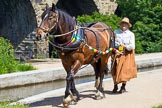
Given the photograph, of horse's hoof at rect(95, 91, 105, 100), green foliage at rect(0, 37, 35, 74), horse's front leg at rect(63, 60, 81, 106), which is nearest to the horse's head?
horse's front leg at rect(63, 60, 81, 106)

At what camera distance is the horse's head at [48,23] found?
7.86 metres

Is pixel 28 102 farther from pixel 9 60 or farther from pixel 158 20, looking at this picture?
pixel 158 20

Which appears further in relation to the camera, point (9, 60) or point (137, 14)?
point (137, 14)

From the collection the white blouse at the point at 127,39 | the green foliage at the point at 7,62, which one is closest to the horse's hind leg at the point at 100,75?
the white blouse at the point at 127,39

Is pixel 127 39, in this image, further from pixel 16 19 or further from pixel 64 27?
pixel 16 19

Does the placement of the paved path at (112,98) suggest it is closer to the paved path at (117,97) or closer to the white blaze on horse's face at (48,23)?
the paved path at (117,97)

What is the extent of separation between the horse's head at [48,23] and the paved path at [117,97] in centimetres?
139

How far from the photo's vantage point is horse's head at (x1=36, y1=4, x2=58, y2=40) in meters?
7.86

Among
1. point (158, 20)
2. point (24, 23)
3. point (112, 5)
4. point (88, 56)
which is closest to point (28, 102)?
point (88, 56)

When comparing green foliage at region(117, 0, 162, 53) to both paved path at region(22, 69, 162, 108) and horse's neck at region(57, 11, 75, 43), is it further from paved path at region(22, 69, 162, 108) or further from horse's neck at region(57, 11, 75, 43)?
horse's neck at region(57, 11, 75, 43)

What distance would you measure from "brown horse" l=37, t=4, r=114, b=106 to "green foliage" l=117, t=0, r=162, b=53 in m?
12.1

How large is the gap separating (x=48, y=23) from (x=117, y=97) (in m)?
2.39

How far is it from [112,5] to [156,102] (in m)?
16.0

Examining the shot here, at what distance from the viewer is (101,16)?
2167 cm
